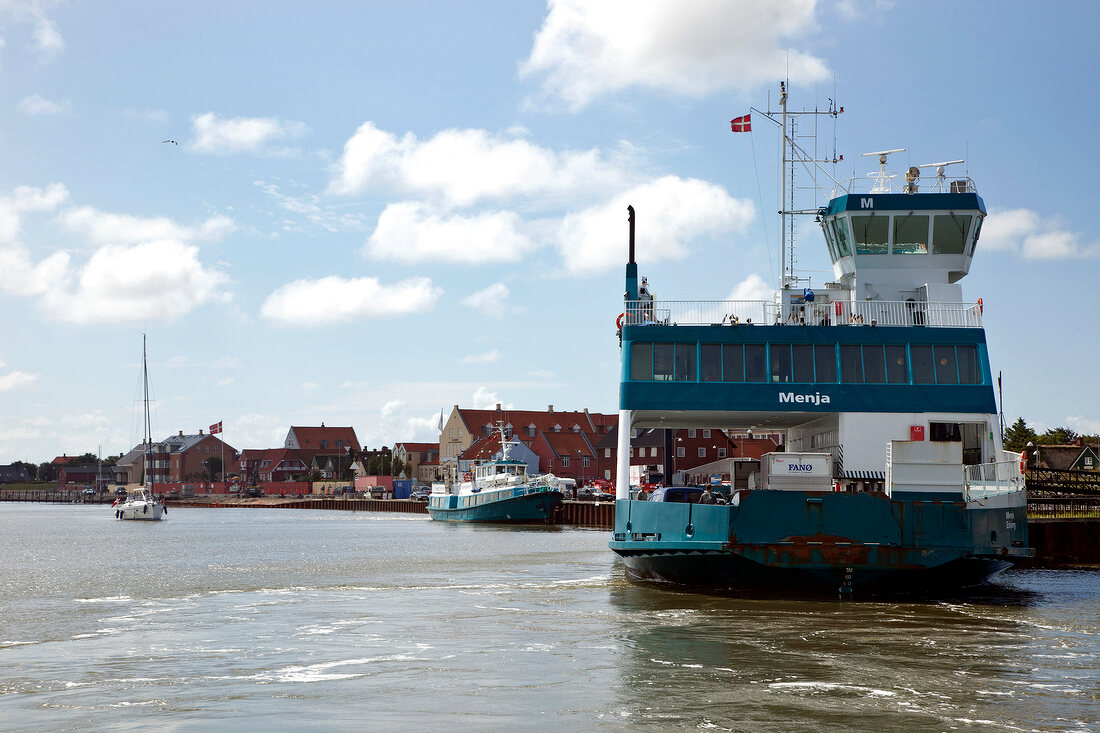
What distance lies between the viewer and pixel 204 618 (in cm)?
2109

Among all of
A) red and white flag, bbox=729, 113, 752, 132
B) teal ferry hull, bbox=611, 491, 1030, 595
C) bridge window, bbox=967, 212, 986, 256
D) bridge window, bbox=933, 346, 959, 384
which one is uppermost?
red and white flag, bbox=729, 113, 752, 132

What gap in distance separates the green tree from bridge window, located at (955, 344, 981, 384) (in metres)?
36.8

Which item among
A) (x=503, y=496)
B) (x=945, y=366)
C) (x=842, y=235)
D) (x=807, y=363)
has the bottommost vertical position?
(x=503, y=496)

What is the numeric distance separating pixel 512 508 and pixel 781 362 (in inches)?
1894

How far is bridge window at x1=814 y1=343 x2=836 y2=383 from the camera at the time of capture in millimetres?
22328

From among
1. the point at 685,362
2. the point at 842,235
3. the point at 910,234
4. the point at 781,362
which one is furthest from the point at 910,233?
the point at 685,362

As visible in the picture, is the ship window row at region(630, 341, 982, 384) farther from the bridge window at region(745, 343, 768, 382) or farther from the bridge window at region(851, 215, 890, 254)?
the bridge window at region(851, 215, 890, 254)

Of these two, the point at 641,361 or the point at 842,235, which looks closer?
the point at 641,361

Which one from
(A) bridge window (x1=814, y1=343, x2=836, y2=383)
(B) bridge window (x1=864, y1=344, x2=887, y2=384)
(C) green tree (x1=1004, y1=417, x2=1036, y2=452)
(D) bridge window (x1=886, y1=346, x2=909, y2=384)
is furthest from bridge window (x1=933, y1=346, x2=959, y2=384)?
(C) green tree (x1=1004, y1=417, x2=1036, y2=452)

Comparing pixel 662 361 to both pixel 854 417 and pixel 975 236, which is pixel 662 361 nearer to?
pixel 854 417

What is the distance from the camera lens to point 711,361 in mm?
22625


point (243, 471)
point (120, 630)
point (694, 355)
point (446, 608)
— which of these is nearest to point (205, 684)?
point (120, 630)

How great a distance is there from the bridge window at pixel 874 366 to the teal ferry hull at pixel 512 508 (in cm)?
4635

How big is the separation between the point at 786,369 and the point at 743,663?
9.11 meters
